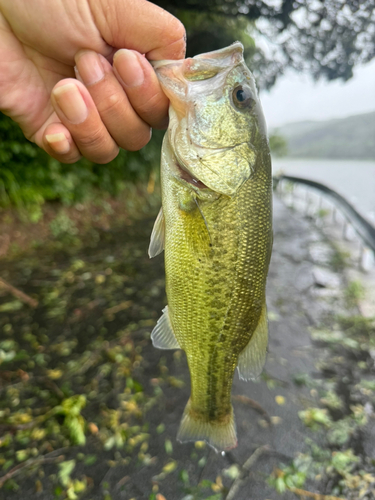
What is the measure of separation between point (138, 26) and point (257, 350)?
1706 mm

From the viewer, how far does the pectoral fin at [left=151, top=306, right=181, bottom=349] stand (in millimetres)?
1812

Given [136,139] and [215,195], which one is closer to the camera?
[215,195]

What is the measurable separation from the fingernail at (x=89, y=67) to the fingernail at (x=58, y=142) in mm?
297

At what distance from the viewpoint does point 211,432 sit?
6.35ft

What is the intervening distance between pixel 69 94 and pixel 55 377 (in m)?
3.07

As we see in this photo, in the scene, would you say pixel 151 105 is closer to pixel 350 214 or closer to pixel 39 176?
pixel 39 176

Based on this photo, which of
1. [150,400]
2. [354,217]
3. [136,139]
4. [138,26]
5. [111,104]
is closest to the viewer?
[138,26]

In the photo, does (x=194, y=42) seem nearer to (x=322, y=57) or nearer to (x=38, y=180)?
(x=322, y=57)

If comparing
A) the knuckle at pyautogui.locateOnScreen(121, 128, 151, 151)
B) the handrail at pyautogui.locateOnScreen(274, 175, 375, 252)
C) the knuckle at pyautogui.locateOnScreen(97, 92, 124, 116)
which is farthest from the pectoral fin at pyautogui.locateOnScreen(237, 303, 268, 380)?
the handrail at pyautogui.locateOnScreen(274, 175, 375, 252)

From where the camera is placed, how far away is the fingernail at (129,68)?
1.51 meters

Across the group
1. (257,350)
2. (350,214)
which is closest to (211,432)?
(257,350)

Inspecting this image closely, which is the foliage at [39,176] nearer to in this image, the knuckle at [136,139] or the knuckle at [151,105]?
the knuckle at [136,139]

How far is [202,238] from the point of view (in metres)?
1.59

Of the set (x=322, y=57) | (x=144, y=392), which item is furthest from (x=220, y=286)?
(x=322, y=57)
